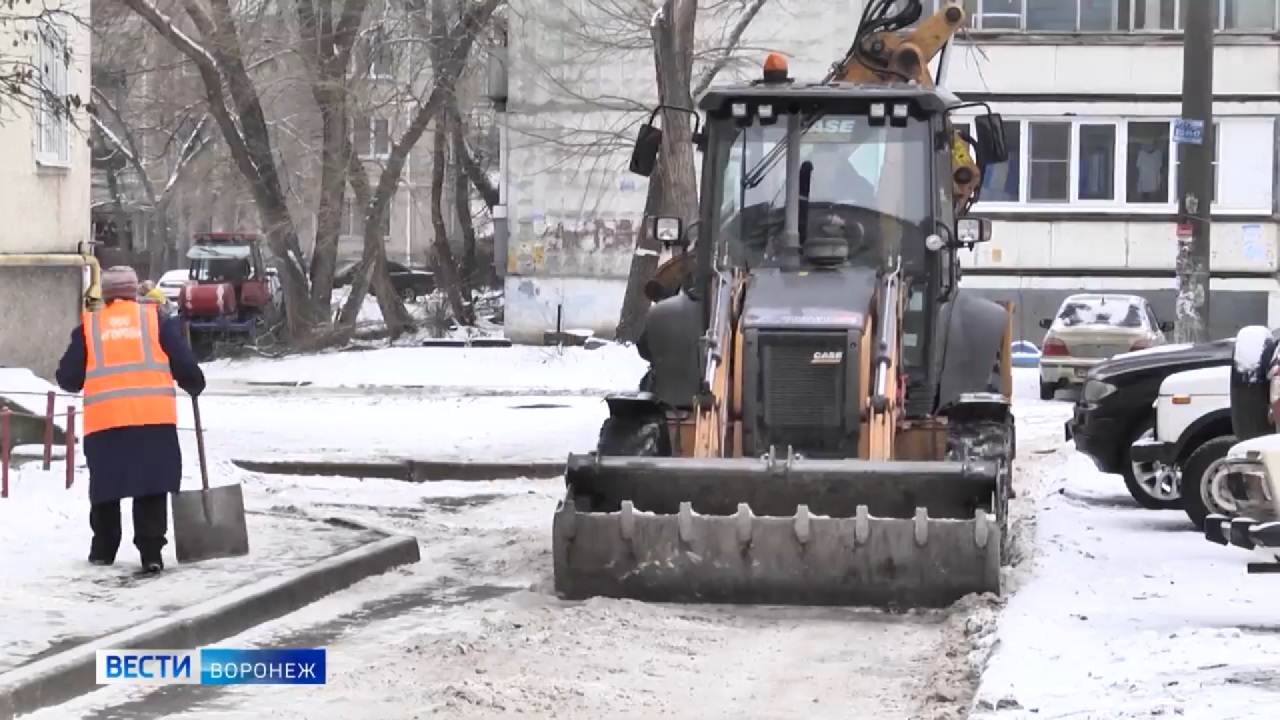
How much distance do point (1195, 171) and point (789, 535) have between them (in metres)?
14.1

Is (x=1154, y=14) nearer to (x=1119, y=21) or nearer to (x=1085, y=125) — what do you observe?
(x=1119, y=21)

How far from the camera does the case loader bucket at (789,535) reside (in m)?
10.2

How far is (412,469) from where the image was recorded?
59.6 ft

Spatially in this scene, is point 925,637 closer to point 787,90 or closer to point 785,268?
point 785,268

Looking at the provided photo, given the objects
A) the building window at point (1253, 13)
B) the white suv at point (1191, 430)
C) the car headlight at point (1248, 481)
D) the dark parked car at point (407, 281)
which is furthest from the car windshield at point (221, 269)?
the car headlight at point (1248, 481)

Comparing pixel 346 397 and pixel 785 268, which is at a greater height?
pixel 785 268

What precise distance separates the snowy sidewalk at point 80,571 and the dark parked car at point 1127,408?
17.9 feet

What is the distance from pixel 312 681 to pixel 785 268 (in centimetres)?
447

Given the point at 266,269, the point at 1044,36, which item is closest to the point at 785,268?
the point at 1044,36

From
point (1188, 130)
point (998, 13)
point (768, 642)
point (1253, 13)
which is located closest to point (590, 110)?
point (998, 13)

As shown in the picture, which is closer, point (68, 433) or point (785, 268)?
point (785, 268)

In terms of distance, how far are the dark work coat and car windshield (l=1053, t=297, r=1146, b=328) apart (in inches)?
716

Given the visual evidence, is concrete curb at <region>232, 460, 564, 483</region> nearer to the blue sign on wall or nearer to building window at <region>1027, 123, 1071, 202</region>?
the blue sign on wall

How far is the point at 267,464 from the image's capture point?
18.2m
